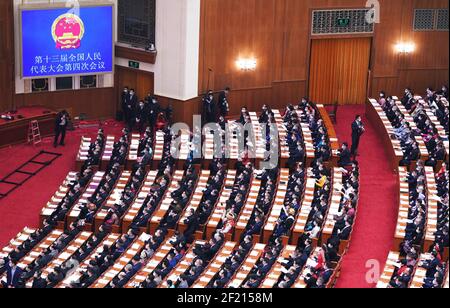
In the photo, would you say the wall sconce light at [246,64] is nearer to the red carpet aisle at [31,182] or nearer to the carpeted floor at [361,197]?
the carpeted floor at [361,197]

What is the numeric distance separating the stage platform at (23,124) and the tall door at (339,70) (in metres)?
8.13

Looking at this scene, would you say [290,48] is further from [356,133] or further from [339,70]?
[356,133]

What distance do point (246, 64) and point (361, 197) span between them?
735 cm

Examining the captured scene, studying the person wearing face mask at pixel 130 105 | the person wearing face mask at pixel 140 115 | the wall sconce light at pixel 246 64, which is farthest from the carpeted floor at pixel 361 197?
the wall sconce light at pixel 246 64

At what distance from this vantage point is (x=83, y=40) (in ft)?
105

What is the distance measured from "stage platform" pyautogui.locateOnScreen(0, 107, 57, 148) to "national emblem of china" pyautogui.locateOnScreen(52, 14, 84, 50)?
199 centimetres

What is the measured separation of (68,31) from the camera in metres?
31.5

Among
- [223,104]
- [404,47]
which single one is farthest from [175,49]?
[404,47]

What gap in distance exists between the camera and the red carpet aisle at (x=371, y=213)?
2352 centimetres

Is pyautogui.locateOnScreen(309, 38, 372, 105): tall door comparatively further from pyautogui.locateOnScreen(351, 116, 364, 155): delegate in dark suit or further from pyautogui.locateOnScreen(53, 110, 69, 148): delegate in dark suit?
pyautogui.locateOnScreen(53, 110, 69, 148): delegate in dark suit

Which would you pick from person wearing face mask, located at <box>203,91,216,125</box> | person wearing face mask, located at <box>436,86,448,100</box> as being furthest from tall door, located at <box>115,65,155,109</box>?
person wearing face mask, located at <box>436,86,448,100</box>
